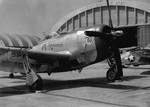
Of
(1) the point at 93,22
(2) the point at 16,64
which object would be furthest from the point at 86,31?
(1) the point at 93,22

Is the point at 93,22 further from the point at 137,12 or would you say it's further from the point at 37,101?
the point at 37,101

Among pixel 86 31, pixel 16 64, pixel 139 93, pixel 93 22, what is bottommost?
pixel 139 93

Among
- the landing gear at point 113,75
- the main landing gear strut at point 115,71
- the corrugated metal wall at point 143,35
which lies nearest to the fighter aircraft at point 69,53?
the main landing gear strut at point 115,71

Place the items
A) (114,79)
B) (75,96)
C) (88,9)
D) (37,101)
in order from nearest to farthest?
1. (37,101)
2. (75,96)
3. (114,79)
4. (88,9)

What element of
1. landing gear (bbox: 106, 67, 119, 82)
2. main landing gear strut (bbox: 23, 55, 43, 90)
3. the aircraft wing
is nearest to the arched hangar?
landing gear (bbox: 106, 67, 119, 82)

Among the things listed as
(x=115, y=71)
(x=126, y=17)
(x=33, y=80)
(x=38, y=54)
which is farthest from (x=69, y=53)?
(x=126, y=17)

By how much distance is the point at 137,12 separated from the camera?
46.3 m

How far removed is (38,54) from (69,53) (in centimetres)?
160

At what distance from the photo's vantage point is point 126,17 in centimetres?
4712

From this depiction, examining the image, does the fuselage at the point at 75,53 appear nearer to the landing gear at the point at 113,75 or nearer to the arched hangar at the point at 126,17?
the landing gear at the point at 113,75

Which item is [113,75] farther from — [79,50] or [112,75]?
[79,50]

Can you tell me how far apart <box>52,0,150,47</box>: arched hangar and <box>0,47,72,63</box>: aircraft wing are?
103 ft

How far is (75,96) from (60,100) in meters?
0.92

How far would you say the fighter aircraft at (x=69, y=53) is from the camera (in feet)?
37.3
